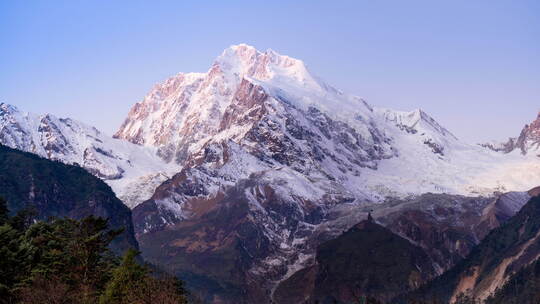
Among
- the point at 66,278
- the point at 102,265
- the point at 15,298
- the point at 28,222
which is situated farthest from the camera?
the point at 28,222

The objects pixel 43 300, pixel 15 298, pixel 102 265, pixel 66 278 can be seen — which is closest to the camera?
pixel 43 300

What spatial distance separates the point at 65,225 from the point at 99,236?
40.1 feet

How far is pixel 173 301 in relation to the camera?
111875 millimetres

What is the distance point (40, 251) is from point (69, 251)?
4563 mm

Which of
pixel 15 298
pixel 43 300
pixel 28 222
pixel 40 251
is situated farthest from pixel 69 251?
pixel 28 222

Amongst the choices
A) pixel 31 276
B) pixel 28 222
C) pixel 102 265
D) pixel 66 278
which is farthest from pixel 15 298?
pixel 28 222

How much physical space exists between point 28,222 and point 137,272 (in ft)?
233

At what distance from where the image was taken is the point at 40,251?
13800cm

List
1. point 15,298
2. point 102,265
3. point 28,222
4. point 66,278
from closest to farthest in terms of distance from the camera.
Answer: point 15,298 → point 66,278 → point 102,265 → point 28,222

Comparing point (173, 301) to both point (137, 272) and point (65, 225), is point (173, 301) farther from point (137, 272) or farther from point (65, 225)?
point (65, 225)

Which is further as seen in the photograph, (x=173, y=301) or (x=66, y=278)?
(x=66, y=278)

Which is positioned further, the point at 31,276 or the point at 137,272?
the point at 137,272

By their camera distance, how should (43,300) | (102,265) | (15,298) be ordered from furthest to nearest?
(102,265)
(15,298)
(43,300)

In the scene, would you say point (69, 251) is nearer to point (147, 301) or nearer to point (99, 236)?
point (99, 236)
